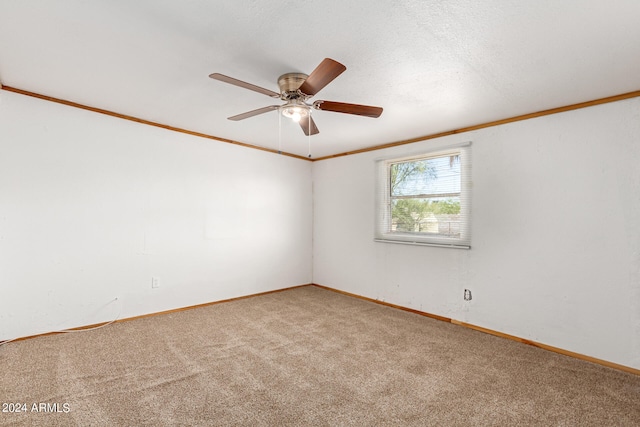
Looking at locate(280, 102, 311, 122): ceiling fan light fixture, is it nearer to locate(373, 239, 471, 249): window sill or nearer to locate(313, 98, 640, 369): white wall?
locate(313, 98, 640, 369): white wall

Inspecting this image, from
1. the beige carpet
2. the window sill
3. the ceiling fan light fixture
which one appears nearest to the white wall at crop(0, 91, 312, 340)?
the beige carpet

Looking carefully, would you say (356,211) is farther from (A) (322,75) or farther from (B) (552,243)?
(A) (322,75)

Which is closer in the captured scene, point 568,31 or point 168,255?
point 568,31

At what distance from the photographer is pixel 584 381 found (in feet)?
7.48

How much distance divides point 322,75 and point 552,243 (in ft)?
8.85

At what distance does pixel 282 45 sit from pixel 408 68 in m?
0.92

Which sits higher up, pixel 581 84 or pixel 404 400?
pixel 581 84

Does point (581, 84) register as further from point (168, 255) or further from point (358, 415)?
point (168, 255)

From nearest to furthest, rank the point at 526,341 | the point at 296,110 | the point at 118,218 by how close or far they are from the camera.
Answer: the point at 296,110 → the point at 526,341 → the point at 118,218

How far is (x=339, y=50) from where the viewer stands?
1974mm

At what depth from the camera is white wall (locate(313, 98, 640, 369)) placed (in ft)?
8.30

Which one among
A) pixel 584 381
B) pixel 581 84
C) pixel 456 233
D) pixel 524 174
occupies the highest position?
pixel 581 84

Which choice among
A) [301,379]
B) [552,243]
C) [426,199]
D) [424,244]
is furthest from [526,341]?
[301,379]

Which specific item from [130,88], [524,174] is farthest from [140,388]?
[524,174]
